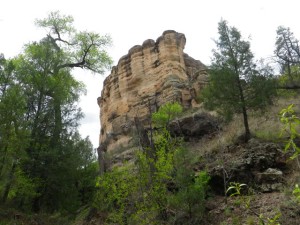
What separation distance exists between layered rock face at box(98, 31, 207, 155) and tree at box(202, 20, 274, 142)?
1119cm

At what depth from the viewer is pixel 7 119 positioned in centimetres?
1252

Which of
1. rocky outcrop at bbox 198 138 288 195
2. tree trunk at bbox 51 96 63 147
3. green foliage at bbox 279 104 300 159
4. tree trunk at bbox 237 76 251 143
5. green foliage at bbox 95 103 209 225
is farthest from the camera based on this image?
tree trunk at bbox 51 96 63 147

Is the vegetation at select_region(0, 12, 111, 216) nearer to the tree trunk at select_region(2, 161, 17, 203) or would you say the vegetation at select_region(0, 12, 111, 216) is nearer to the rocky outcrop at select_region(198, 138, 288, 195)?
the tree trunk at select_region(2, 161, 17, 203)

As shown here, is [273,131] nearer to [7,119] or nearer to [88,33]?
[7,119]

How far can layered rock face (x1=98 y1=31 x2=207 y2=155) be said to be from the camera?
98.6 feet

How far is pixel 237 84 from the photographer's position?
53.0 ft

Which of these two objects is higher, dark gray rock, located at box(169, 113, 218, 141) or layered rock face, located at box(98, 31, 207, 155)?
layered rock face, located at box(98, 31, 207, 155)

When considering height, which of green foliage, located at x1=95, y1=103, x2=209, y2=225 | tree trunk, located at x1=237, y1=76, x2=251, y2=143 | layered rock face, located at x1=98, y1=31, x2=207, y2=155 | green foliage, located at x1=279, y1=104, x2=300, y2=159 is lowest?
green foliage, located at x1=95, y1=103, x2=209, y2=225

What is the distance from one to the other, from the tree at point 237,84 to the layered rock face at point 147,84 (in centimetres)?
1119

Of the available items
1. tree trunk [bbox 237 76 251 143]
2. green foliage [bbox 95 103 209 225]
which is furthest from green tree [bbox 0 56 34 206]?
tree trunk [bbox 237 76 251 143]

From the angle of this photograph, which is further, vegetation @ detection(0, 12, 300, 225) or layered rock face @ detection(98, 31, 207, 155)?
layered rock face @ detection(98, 31, 207, 155)

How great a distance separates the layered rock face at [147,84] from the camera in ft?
98.6

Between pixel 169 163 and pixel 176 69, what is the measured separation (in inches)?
908

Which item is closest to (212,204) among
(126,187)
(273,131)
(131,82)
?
(126,187)
